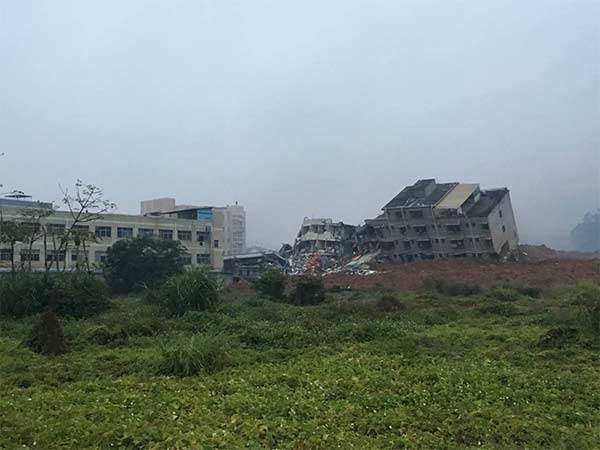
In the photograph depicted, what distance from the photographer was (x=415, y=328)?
1165 cm

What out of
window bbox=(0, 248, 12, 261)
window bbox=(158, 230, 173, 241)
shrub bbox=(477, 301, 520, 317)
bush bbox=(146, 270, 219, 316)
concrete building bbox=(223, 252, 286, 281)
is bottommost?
shrub bbox=(477, 301, 520, 317)

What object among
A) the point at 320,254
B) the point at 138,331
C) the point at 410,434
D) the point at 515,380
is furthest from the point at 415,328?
the point at 320,254

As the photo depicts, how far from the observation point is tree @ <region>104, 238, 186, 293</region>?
29578 millimetres

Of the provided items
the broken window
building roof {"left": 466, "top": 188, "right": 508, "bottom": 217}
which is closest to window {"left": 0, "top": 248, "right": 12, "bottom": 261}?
the broken window

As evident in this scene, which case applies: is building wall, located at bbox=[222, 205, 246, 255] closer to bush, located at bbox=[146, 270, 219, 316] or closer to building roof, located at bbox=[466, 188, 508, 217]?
building roof, located at bbox=[466, 188, 508, 217]

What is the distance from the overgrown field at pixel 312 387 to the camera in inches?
207

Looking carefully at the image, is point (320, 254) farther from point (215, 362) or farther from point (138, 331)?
point (215, 362)

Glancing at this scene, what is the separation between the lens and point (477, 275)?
2733 centimetres

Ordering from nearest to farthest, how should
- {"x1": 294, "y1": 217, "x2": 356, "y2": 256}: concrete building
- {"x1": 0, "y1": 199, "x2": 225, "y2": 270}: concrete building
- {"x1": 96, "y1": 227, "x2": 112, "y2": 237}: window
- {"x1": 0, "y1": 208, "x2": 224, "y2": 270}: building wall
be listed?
{"x1": 0, "y1": 199, "x2": 225, "y2": 270}: concrete building → {"x1": 0, "y1": 208, "x2": 224, "y2": 270}: building wall → {"x1": 96, "y1": 227, "x2": 112, "y2": 237}: window → {"x1": 294, "y1": 217, "x2": 356, "y2": 256}: concrete building

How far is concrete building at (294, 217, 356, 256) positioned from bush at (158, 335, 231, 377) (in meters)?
38.3

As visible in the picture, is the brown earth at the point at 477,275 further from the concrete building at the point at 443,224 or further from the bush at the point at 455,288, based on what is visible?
the concrete building at the point at 443,224

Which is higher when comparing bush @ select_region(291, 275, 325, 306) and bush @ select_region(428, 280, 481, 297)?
bush @ select_region(291, 275, 325, 306)

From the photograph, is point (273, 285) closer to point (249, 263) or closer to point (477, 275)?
point (477, 275)

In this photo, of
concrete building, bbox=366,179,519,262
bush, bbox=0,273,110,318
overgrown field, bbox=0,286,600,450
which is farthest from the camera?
concrete building, bbox=366,179,519,262
